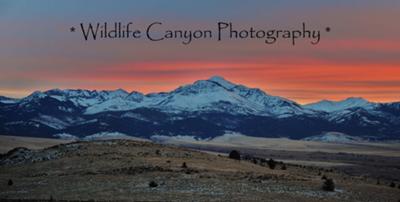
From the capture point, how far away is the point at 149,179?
58.0 meters

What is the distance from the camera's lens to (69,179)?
2339 inches

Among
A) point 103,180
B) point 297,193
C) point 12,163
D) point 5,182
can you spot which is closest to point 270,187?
point 297,193

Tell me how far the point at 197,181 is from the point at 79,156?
2134 cm

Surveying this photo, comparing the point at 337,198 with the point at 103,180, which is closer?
the point at 337,198

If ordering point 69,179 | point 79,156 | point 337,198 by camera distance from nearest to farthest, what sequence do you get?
point 337,198, point 69,179, point 79,156

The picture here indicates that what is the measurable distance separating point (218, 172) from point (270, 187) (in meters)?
9.14

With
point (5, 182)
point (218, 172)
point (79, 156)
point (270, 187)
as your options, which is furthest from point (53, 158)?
point (270, 187)

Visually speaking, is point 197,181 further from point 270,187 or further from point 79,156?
point 79,156

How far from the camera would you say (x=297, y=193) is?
5156cm

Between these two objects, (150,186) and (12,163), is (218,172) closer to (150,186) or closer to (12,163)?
(150,186)

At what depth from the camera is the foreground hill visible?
4994cm

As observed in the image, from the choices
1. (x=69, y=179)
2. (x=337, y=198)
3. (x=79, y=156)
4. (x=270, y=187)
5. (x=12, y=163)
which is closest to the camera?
(x=337, y=198)

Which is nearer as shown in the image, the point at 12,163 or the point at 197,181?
the point at 197,181

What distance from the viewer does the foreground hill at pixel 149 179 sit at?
4994cm
